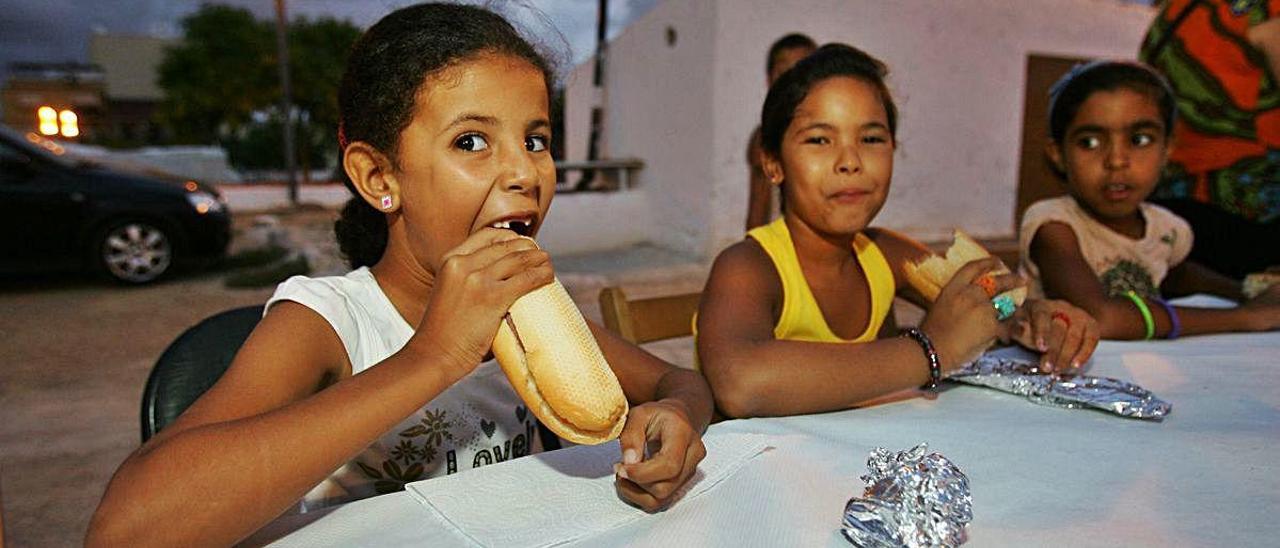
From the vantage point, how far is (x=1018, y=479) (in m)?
1.12

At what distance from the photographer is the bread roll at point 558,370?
0.96 meters

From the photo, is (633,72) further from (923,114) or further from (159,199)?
(159,199)

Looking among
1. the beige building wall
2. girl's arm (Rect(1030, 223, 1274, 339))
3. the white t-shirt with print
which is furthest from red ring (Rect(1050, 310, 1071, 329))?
the beige building wall

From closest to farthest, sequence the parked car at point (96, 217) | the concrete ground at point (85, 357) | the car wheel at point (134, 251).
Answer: the concrete ground at point (85, 357), the parked car at point (96, 217), the car wheel at point (134, 251)

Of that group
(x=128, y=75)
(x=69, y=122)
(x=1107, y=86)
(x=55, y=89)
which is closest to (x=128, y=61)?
(x=128, y=75)

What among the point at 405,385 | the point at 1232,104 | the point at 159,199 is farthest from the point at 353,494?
the point at 159,199

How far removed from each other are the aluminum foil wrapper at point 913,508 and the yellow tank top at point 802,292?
790 mm

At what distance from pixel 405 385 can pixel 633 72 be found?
9343 millimetres

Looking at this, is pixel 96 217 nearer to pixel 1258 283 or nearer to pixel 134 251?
pixel 134 251

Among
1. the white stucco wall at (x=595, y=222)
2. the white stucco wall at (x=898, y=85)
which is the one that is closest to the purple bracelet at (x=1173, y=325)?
the white stucco wall at (x=898, y=85)

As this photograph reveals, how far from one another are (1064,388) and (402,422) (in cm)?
128

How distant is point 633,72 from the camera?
32.3 feet

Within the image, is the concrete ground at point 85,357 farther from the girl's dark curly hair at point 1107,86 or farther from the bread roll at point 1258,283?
the bread roll at point 1258,283

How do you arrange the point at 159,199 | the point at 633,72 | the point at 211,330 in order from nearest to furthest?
the point at 211,330
the point at 159,199
the point at 633,72
